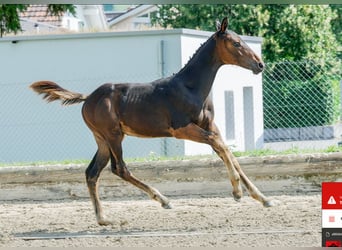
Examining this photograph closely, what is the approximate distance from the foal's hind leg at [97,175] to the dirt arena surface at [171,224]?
77 millimetres

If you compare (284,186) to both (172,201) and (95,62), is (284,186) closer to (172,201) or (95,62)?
(172,201)

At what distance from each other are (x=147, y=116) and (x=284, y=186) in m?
1.41

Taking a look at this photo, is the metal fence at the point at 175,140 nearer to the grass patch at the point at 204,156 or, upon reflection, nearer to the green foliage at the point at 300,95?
the green foliage at the point at 300,95

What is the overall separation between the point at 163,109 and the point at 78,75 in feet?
5.15

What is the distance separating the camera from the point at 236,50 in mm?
6477

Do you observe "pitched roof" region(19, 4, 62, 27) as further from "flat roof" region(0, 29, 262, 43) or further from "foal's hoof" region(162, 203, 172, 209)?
"foal's hoof" region(162, 203, 172, 209)

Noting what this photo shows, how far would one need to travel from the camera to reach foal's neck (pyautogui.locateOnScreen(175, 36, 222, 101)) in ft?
21.6

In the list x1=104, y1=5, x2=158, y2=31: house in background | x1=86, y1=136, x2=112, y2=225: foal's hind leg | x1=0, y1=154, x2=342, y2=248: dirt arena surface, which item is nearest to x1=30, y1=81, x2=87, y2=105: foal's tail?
x1=86, y1=136, x2=112, y2=225: foal's hind leg

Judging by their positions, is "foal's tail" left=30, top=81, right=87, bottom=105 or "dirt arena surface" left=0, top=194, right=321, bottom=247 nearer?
"dirt arena surface" left=0, top=194, right=321, bottom=247

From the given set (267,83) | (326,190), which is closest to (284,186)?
(267,83)

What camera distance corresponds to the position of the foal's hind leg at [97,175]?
6676mm

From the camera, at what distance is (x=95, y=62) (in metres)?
8.13

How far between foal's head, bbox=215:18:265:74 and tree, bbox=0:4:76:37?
2.29 meters

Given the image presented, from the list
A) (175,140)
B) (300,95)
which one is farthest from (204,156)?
(300,95)
